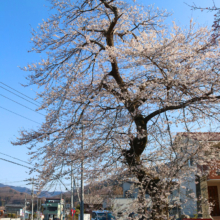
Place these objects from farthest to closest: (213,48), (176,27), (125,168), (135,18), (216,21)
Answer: (135,18) → (125,168) → (176,27) → (213,48) → (216,21)

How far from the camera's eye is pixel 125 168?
6340mm

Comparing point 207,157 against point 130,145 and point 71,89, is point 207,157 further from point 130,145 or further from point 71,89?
point 71,89

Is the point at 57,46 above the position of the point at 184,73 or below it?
above

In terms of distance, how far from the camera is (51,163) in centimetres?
601

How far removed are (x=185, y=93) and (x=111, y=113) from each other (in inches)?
78.2

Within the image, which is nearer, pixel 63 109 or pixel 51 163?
pixel 51 163

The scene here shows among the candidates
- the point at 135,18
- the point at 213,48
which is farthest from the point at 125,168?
the point at 135,18

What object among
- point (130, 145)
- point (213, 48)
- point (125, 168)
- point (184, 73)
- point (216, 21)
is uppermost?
point (213, 48)

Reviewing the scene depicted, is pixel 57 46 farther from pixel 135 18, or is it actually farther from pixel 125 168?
pixel 125 168

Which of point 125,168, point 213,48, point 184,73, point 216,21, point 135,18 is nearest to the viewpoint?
point 216,21

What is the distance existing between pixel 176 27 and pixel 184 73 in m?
1.43

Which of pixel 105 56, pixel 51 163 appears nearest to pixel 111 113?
pixel 105 56

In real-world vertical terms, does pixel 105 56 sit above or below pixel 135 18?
below

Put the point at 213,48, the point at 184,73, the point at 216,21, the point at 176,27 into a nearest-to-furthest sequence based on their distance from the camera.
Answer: the point at 216,21 → the point at 184,73 → the point at 213,48 → the point at 176,27
